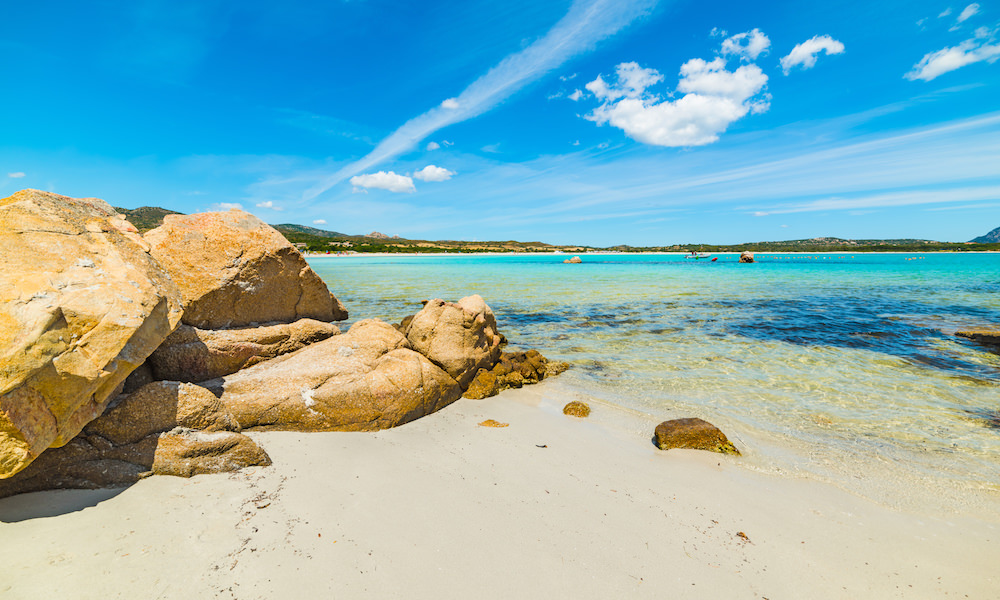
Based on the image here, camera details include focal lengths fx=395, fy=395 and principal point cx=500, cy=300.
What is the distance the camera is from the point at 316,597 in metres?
2.96

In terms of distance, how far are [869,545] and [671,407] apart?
3.78 metres

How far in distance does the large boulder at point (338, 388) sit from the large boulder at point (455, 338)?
47 centimetres

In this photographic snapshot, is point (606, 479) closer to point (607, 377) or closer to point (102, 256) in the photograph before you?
point (607, 377)

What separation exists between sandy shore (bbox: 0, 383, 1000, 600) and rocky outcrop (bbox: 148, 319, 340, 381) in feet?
5.73

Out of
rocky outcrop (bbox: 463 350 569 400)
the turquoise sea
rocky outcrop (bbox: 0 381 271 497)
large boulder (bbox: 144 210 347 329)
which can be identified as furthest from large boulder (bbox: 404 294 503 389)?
rocky outcrop (bbox: 0 381 271 497)

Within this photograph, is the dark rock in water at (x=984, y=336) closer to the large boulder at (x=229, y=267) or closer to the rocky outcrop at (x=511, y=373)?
the rocky outcrop at (x=511, y=373)

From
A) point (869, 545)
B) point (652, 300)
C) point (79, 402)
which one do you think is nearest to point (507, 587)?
point (869, 545)

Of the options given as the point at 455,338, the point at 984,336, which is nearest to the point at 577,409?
the point at 455,338

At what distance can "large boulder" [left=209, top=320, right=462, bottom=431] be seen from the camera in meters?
5.67

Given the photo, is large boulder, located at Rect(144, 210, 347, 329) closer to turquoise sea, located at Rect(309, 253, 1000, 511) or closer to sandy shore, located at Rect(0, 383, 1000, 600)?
sandy shore, located at Rect(0, 383, 1000, 600)

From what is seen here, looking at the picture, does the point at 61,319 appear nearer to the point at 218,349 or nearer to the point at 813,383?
the point at 218,349

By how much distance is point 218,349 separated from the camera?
20.5ft

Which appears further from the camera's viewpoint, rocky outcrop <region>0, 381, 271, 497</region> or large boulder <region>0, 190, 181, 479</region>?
rocky outcrop <region>0, 381, 271, 497</region>

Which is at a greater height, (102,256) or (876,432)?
(102,256)
